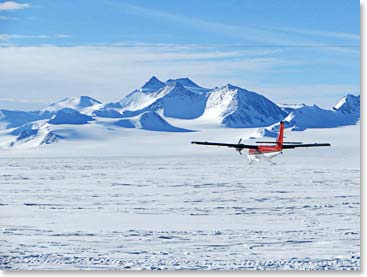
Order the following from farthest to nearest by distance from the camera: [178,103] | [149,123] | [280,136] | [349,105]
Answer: [149,123] → [178,103] → [280,136] → [349,105]

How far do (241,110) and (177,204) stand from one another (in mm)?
1173

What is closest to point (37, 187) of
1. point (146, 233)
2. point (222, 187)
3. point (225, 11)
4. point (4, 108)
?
point (4, 108)

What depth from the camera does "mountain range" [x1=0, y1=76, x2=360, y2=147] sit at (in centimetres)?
626

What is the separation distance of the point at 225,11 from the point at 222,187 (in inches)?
72.9

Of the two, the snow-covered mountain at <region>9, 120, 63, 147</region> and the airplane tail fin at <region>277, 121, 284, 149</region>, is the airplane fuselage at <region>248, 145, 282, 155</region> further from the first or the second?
the snow-covered mountain at <region>9, 120, 63, 147</region>

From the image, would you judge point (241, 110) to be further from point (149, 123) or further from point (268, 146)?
point (149, 123)

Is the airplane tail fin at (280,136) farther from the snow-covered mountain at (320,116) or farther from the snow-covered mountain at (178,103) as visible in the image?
the snow-covered mountain at (178,103)

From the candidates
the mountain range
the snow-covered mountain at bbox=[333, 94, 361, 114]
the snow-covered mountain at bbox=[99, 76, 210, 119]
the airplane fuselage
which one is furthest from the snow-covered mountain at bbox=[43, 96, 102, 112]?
the snow-covered mountain at bbox=[333, 94, 361, 114]

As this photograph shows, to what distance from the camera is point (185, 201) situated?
21.5 ft

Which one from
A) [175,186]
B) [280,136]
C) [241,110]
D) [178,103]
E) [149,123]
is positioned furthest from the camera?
[149,123]

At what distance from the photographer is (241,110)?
20.6ft

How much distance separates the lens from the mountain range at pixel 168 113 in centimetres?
626

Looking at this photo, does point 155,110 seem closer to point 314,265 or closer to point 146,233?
point 146,233

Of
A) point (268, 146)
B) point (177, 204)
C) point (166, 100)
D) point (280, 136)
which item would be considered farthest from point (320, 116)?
point (177, 204)
